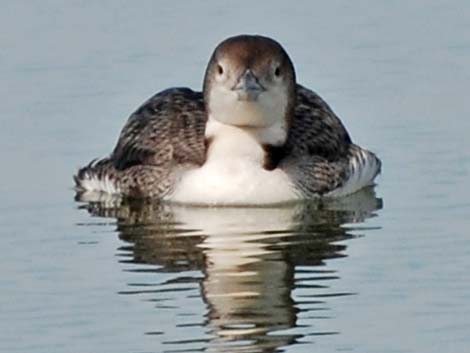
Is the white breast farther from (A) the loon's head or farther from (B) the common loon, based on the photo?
(A) the loon's head

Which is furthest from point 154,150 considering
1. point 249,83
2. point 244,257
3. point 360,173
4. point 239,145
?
point 244,257

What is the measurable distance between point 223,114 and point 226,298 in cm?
370

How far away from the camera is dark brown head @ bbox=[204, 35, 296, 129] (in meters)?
20.6

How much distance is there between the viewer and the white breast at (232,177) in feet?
68.3

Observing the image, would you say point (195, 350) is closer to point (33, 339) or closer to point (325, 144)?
point (33, 339)

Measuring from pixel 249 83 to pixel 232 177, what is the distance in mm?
873

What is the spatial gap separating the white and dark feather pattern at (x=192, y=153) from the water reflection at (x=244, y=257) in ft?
0.58

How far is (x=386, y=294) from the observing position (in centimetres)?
1712

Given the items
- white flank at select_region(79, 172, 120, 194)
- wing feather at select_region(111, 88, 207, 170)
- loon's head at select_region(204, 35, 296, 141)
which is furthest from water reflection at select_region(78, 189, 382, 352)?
loon's head at select_region(204, 35, 296, 141)

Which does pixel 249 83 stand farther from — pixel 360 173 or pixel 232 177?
pixel 360 173

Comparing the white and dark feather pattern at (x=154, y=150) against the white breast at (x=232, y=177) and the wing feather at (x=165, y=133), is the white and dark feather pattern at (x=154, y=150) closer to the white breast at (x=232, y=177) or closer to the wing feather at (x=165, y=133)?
the wing feather at (x=165, y=133)

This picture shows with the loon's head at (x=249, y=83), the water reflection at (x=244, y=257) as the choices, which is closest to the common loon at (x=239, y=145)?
the loon's head at (x=249, y=83)

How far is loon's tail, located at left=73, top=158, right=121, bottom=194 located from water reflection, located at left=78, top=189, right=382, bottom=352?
0.39ft

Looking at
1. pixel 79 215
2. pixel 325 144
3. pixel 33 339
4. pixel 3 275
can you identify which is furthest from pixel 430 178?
pixel 33 339
